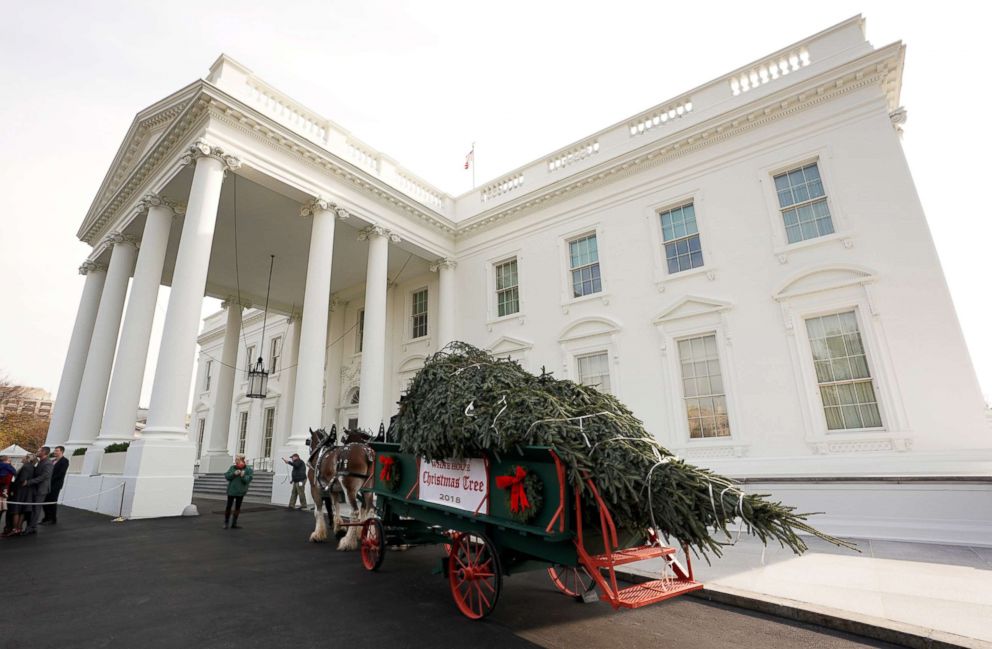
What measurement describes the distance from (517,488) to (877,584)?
166 inches

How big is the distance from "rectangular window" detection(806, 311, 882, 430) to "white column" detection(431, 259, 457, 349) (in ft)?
33.1

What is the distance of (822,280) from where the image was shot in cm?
905

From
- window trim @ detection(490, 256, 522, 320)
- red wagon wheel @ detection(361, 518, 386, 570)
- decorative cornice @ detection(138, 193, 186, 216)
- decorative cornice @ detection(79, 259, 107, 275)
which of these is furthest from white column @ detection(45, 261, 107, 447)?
red wagon wheel @ detection(361, 518, 386, 570)

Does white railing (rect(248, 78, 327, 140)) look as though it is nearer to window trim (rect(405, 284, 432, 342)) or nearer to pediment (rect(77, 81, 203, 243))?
pediment (rect(77, 81, 203, 243))

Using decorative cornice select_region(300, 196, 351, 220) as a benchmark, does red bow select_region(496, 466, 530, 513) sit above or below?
below

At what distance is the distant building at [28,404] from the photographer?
1519 inches

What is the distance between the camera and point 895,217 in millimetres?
8523

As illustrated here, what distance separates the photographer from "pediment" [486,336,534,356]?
13.3 metres

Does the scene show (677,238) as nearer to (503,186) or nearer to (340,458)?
(503,186)

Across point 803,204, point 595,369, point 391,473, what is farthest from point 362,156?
point 803,204

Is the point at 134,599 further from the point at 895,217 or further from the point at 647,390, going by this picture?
the point at 895,217

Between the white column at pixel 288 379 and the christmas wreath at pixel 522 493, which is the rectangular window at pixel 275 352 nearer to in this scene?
the white column at pixel 288 379

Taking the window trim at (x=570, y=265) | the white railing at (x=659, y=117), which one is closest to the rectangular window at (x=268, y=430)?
the window trim at (x=570, y=265)

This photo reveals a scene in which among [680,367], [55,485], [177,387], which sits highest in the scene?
[680,367]
